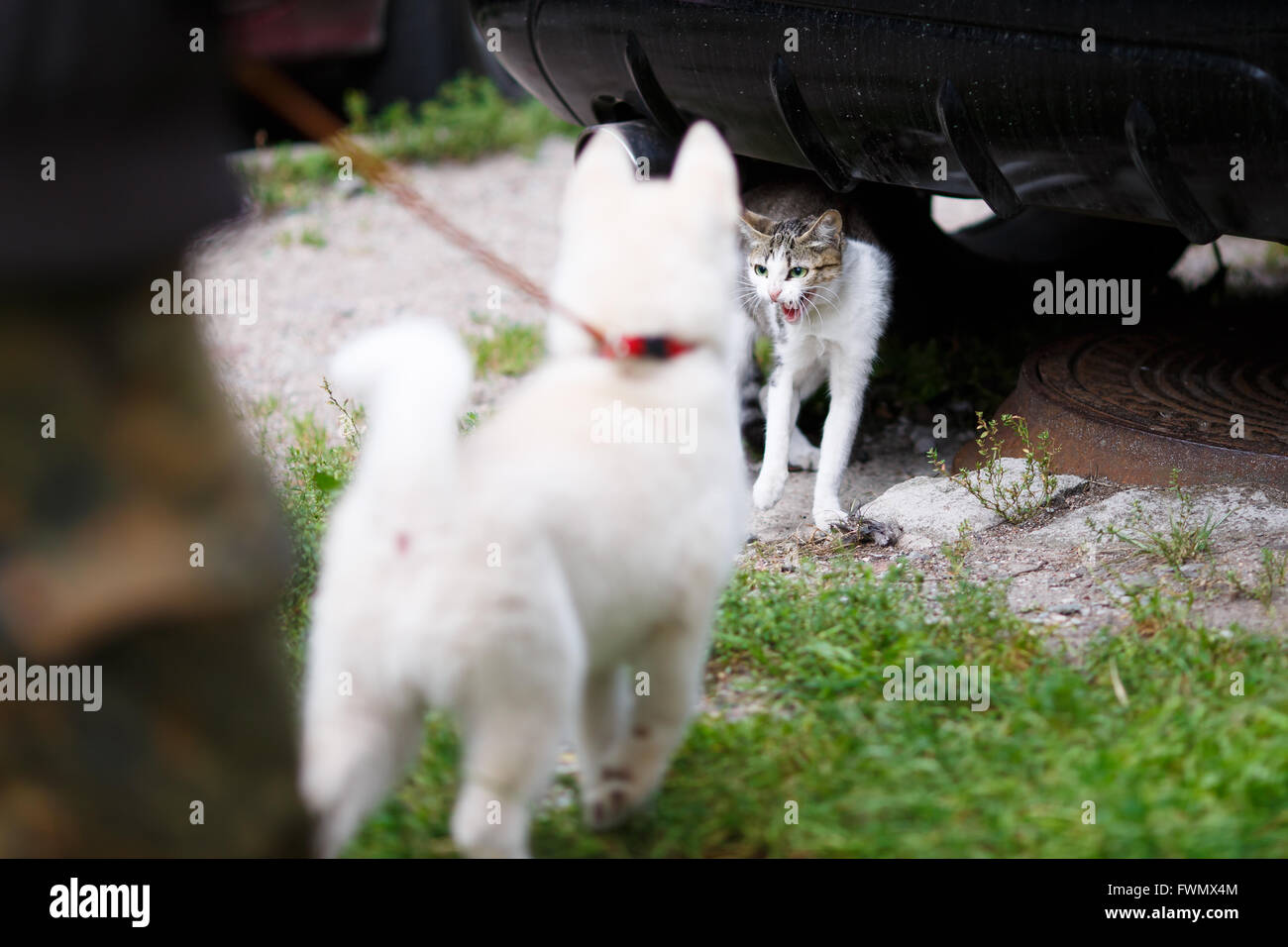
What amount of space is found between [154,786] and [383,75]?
8.56m

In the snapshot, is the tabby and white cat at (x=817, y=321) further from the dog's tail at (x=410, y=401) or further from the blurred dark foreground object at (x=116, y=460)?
the blurred dark foreground object at (x=116, y=460)

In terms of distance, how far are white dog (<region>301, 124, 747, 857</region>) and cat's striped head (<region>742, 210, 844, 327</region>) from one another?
2004 millimetres

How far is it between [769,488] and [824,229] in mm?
962

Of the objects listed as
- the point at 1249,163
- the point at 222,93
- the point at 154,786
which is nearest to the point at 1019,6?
the point at 1249,163

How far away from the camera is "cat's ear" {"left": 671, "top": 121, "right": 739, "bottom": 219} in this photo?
2395 mm

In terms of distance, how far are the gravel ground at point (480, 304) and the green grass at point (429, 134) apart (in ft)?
0.50

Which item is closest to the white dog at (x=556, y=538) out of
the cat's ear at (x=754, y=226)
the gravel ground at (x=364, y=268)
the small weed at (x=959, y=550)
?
the small weed at (x=959, y=550)

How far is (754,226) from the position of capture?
4.65 meters

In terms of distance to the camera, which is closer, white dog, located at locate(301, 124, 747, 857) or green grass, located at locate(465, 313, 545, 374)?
white dog, located at locate(301, 124, 747, 857)

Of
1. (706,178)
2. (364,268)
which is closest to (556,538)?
(706,178)

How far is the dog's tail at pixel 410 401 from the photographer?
2.04 metres

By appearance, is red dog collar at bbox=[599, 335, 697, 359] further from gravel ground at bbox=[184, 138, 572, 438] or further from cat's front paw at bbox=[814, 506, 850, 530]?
gravel ground at bbox=[184, 138, 572, 438]

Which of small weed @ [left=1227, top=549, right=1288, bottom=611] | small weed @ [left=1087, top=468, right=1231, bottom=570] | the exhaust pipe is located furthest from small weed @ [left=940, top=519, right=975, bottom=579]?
the exhaust pipe
